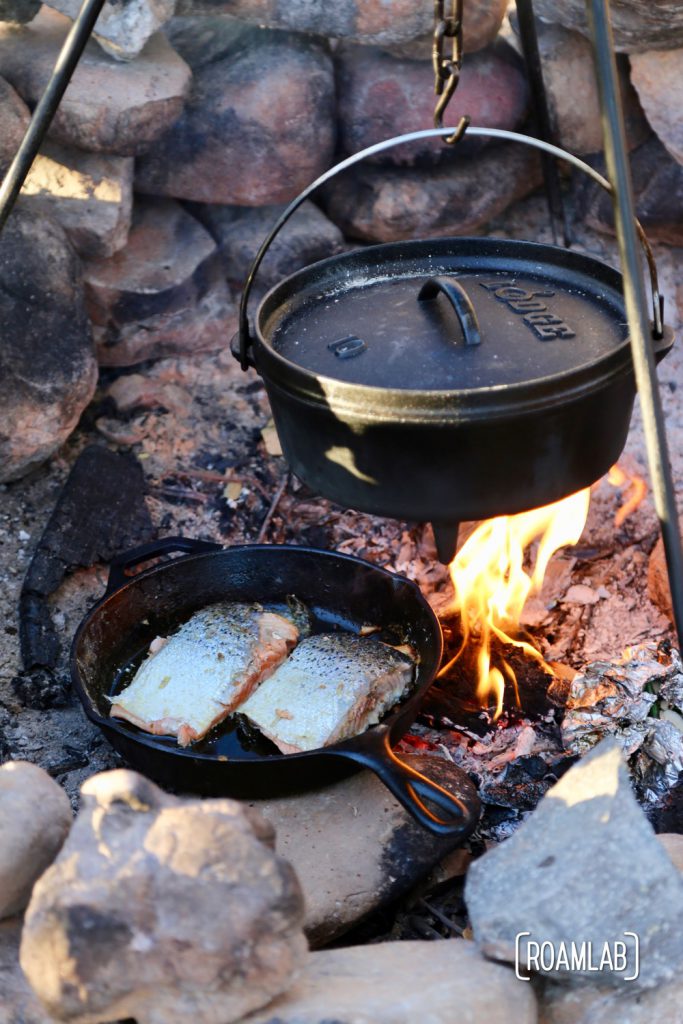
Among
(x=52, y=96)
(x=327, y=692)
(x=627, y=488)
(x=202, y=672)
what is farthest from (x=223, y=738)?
(x=627, y=488)

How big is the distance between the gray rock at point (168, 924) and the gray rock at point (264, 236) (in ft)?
8.13

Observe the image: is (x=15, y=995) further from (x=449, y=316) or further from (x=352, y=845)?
(x=449, y=316)

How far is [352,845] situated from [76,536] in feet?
4.54

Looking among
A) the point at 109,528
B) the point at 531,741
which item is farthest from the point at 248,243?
the point at 531,741

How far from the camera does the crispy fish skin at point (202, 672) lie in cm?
235

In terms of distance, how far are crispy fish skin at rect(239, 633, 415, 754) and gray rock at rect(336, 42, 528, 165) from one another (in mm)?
1848

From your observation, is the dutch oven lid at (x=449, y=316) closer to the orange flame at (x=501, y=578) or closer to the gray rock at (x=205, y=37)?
the orange flame at (x=501, y=578)

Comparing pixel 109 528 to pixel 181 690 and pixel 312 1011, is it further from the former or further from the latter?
pixel 312 1011

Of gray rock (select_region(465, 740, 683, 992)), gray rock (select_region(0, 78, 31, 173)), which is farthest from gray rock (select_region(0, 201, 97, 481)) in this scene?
gray rock (select_region(465, 740, 683, 992))

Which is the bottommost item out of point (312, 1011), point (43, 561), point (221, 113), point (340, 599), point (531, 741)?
point (531, 741)

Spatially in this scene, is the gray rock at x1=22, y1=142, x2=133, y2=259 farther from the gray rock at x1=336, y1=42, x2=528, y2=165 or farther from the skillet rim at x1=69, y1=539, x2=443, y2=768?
the skillet rim at x1=69, y1=539, x2=443, y2=768

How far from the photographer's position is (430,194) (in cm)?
348

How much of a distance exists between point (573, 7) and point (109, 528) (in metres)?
2.23

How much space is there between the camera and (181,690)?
2.39 meters
